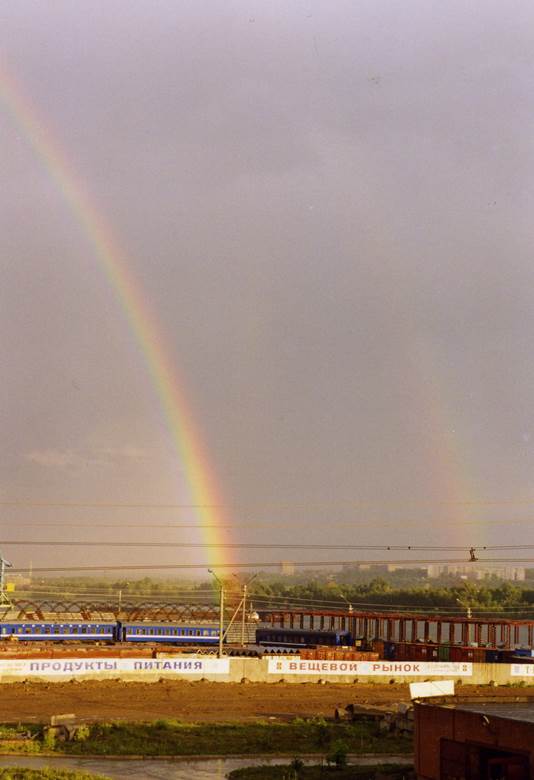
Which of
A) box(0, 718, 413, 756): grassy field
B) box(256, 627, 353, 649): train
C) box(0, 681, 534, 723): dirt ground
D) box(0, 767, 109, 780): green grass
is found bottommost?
box(256, 627, 353, 649): train

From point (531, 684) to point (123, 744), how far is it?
37.1 metres

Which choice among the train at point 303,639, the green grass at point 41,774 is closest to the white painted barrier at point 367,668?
the green grass at point 41,774

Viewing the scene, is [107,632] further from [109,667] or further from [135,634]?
[109,667]

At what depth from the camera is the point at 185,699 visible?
4578 centimetres

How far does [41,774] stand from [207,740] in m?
9.07

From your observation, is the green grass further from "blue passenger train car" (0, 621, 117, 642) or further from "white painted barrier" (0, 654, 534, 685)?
"blue passenger train car" (0, 621, 117, 642)

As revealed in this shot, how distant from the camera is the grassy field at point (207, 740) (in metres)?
31.2

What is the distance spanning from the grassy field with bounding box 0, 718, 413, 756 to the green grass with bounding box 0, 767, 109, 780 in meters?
4.00

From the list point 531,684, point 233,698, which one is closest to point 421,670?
point 531,684

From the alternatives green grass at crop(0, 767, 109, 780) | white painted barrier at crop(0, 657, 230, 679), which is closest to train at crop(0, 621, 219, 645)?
white painted barrier at crop(0, 657, 230, 679)

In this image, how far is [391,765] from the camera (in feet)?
98.3

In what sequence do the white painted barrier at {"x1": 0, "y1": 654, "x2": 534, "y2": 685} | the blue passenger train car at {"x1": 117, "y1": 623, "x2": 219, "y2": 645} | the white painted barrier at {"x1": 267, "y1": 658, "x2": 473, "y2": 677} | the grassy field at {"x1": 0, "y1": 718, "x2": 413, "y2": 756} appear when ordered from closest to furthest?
1. the grassy field at {"x1": 0, "y1": 718, "x2": 413, "y2": 756}
2. the white painted barrier at {"x1": 0, "y1": 654, "x2": 534, "y2": 685}
3. the white painted barrier at {"x1": 267, "y1": 658, "x2": 473, "y2": 677}
4. the blue passenger train car at {"x1": 117, "y1": 623, "x2": 219, "y2": 645}

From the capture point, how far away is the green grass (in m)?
25.1

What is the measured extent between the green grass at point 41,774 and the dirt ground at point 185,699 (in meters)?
10.9
